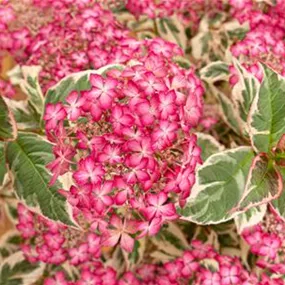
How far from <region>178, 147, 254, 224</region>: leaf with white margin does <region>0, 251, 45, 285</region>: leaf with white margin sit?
1.71ft

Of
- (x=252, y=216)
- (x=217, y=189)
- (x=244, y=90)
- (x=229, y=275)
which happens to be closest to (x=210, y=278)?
(x=229, y=275)

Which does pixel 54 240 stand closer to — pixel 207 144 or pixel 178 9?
pixel 207 144

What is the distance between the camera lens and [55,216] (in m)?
0.96

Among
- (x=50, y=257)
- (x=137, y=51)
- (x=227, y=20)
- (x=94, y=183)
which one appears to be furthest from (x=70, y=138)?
(x=227, y=20)

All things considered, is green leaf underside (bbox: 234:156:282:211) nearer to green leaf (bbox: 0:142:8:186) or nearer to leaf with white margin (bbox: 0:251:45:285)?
green leaf (bbox: 0:142:8:186)

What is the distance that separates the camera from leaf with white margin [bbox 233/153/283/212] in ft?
3.03

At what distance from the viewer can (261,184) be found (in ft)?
3.13

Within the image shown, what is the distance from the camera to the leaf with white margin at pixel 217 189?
93 cm

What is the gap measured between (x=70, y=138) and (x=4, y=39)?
1.70 ft

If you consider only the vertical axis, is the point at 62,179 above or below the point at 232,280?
above

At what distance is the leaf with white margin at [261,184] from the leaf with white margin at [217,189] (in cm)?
2

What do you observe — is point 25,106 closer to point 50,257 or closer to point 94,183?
point 50,257

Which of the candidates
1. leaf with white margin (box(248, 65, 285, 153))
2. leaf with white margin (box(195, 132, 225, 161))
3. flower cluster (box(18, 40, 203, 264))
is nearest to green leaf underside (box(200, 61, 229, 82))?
leaf with white margin (box(195, 132, 225, 161))

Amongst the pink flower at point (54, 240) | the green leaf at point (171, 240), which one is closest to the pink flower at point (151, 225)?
the pink flower at point (54, 240)
